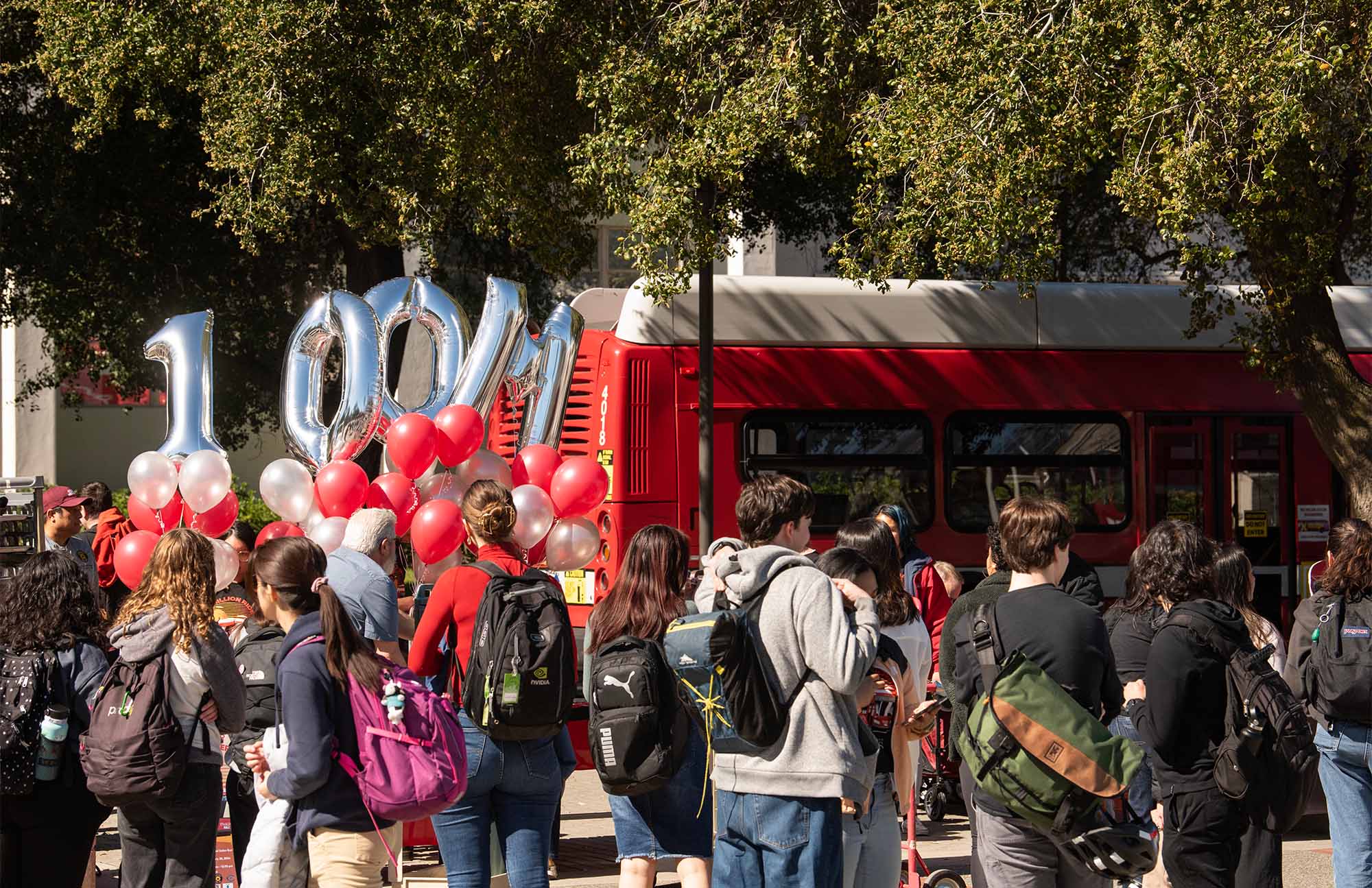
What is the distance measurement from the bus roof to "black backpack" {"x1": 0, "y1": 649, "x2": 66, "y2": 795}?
6.18 m

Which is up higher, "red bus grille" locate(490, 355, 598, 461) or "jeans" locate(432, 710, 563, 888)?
"red bus grille" locate(490, 355, 598, 461)

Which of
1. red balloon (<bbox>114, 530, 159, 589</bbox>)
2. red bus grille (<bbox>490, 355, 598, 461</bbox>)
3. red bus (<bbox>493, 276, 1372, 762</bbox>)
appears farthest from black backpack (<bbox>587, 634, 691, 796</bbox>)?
red bus grille (<bbox>490, 355, 598, 461</bbox>)

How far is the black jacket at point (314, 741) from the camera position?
165 inches

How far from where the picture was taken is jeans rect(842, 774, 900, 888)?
4469 mm

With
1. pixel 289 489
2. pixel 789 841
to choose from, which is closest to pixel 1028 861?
pixel 789 841

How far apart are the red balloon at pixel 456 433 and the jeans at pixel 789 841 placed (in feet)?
13.1

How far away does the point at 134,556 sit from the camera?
24.0 ft

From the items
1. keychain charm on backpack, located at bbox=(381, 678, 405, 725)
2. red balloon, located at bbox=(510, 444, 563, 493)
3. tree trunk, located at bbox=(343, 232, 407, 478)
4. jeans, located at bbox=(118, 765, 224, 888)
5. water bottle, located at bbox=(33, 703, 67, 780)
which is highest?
tree trunk, located at bbox=(343, 232, 407, 478)

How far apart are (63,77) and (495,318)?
686cm

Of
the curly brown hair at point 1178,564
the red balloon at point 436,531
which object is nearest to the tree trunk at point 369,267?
the red balloon at point 436,531

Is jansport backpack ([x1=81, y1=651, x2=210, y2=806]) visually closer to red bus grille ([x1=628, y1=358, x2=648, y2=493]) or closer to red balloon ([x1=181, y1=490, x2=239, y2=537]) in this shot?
red balloon ([x1=181, y1=490, x2=239, y2=537])

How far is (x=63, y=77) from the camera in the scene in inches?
506

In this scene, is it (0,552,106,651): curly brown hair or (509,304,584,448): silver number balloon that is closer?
(0,552,106,651): curly brown hair

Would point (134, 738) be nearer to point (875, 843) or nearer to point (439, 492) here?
point (875, 843)
